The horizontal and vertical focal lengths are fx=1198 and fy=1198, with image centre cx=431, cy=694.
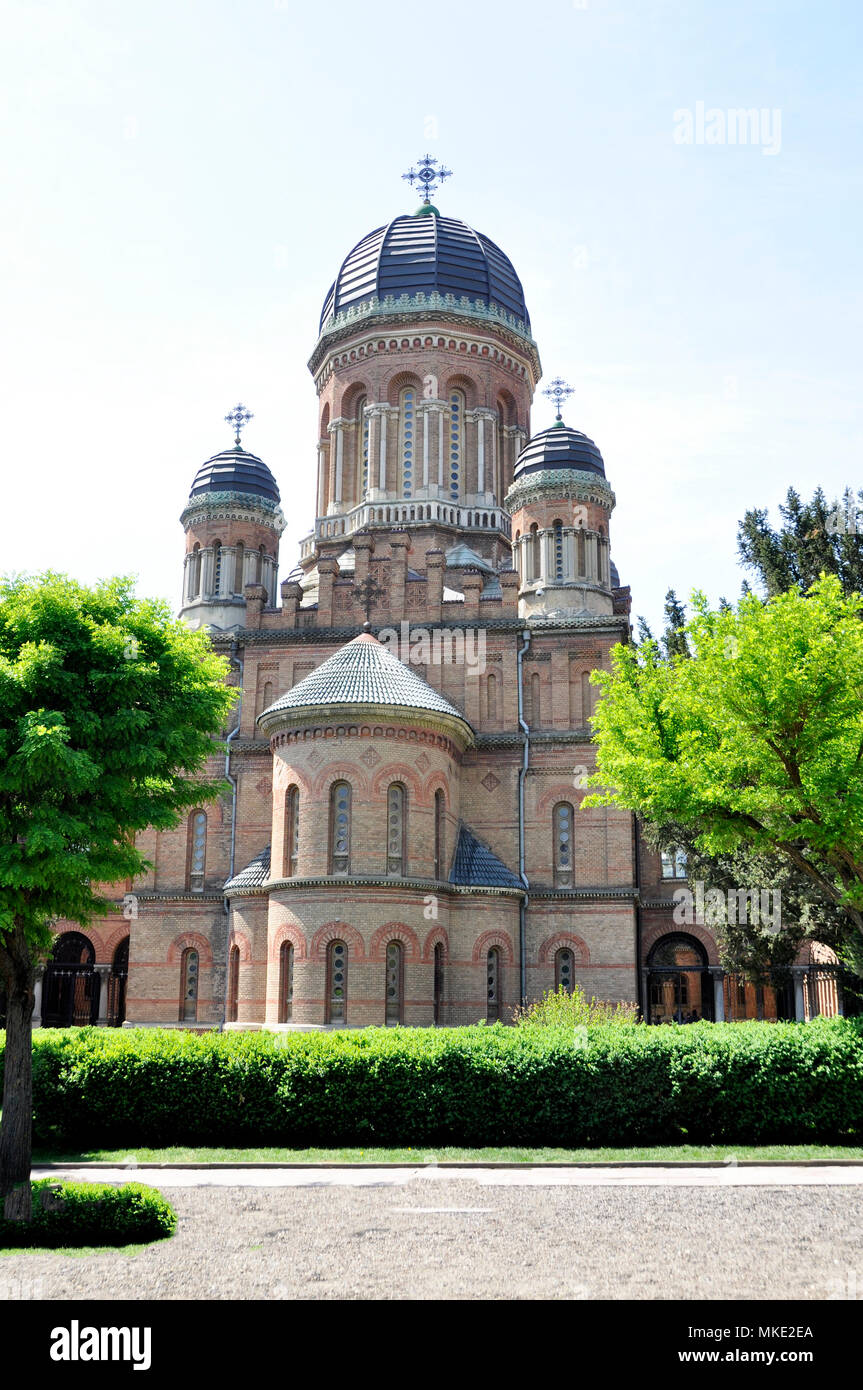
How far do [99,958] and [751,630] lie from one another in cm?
2602

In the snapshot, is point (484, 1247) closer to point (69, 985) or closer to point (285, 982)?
point (285, 982)

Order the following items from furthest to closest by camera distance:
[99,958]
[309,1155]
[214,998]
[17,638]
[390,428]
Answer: [390,428]
[99,958]
[214,998]
[309,1155]
[17,638]

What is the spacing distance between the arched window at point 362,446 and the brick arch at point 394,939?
1748 cm

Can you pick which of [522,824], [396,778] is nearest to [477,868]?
[522,824]

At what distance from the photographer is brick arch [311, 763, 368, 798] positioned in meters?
29.4

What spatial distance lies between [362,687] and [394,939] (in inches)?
246

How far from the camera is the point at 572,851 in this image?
33219mm

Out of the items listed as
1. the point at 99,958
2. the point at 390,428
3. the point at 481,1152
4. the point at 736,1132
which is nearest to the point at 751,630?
the point at 736,1132

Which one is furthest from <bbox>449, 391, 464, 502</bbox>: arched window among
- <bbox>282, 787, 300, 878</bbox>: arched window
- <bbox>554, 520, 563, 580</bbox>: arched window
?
<bbox>282, 787, 300, 878</bbox>: arched window

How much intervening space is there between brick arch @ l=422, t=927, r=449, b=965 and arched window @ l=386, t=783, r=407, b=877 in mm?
1711

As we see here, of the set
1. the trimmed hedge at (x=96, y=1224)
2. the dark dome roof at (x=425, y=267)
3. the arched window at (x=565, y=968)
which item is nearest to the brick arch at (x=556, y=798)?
the arched window at (x=565, y=968)

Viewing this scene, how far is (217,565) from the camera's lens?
130ft

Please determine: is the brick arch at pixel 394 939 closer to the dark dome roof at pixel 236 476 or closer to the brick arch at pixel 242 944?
the brick arch at pixel 242 944

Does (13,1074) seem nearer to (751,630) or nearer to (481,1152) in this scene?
(481,1152)
